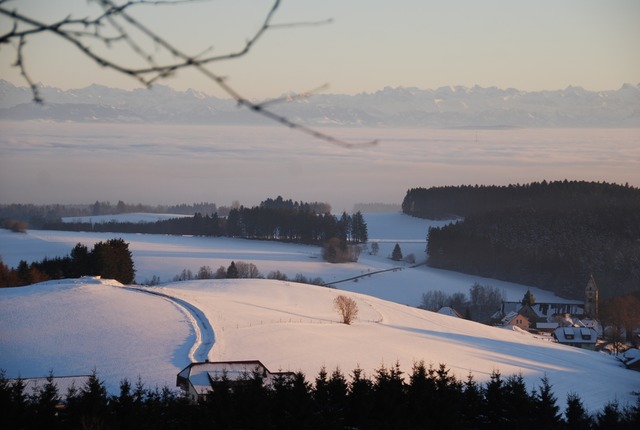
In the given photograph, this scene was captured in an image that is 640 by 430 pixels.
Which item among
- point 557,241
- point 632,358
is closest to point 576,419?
point 632,358

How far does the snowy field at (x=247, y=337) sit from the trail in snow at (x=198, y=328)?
59mm

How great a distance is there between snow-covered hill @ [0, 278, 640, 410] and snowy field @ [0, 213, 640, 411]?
6 cm

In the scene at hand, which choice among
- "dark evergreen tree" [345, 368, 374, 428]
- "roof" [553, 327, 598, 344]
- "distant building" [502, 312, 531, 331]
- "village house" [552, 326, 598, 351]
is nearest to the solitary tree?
"village house" [552, 326, 598, 351]

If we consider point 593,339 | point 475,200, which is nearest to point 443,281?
point 593,339

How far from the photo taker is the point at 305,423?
64.0 feet

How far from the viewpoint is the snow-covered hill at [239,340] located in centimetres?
3212

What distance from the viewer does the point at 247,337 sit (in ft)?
125

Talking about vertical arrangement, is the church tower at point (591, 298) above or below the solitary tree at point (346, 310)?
below

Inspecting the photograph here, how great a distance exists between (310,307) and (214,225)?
6312 cm

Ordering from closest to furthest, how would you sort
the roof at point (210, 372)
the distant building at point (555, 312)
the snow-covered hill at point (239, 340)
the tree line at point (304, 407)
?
1. the tree line at point (304, 407)
2. the roof at point (210, 372)
3. the snow-covered hill at point (239, 340)
4. the distant building at point (555, 312)

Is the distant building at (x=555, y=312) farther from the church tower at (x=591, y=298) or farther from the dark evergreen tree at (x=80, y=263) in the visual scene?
the dark evergreen tree at (x=80, y=263)

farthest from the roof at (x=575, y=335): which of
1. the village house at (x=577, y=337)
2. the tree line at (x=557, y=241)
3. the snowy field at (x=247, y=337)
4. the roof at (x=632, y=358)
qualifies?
the tree line at (x=557, y=241)

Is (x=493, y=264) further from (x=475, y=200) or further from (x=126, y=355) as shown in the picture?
(x=126, y=355)

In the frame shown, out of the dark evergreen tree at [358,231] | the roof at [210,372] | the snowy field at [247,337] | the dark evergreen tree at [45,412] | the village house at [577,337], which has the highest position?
the dark evergreen tree at [358,231]
